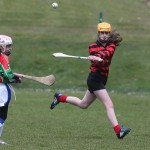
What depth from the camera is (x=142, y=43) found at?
105ft

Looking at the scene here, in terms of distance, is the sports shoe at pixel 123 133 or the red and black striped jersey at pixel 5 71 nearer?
the red and black striped jersey at pixel 5 71

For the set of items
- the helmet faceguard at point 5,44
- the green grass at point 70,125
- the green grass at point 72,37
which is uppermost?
the helmet faceguard at point 5,44

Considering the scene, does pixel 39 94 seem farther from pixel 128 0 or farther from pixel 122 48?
pixel 128 0

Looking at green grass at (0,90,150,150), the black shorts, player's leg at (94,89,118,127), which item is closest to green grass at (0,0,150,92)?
green grass at (0,90,150,150)

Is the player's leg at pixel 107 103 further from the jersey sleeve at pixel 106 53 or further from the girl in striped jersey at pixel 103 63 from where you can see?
the jersey sleeve at pixel 106 53

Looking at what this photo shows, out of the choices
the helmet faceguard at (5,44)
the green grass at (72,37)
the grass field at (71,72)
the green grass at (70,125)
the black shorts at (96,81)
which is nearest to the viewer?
the helmet faceguard at (5,44)

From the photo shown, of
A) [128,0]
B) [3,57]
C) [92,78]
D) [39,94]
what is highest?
[3,57]

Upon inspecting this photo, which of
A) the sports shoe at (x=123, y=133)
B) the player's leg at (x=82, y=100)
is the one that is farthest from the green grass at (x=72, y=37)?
the sports shoe at (x=123, y=133)

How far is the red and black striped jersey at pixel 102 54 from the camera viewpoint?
42.0ft

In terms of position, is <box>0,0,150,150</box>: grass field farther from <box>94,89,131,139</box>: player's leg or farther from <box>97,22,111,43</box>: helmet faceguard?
<box>97,22,111,43</box>: helmet faceguard

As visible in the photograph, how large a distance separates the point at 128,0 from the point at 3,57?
3208 cm

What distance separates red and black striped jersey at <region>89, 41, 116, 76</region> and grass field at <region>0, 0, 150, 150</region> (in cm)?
120

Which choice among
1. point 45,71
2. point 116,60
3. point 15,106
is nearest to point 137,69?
point 116,60

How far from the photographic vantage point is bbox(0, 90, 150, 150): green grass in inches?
465
